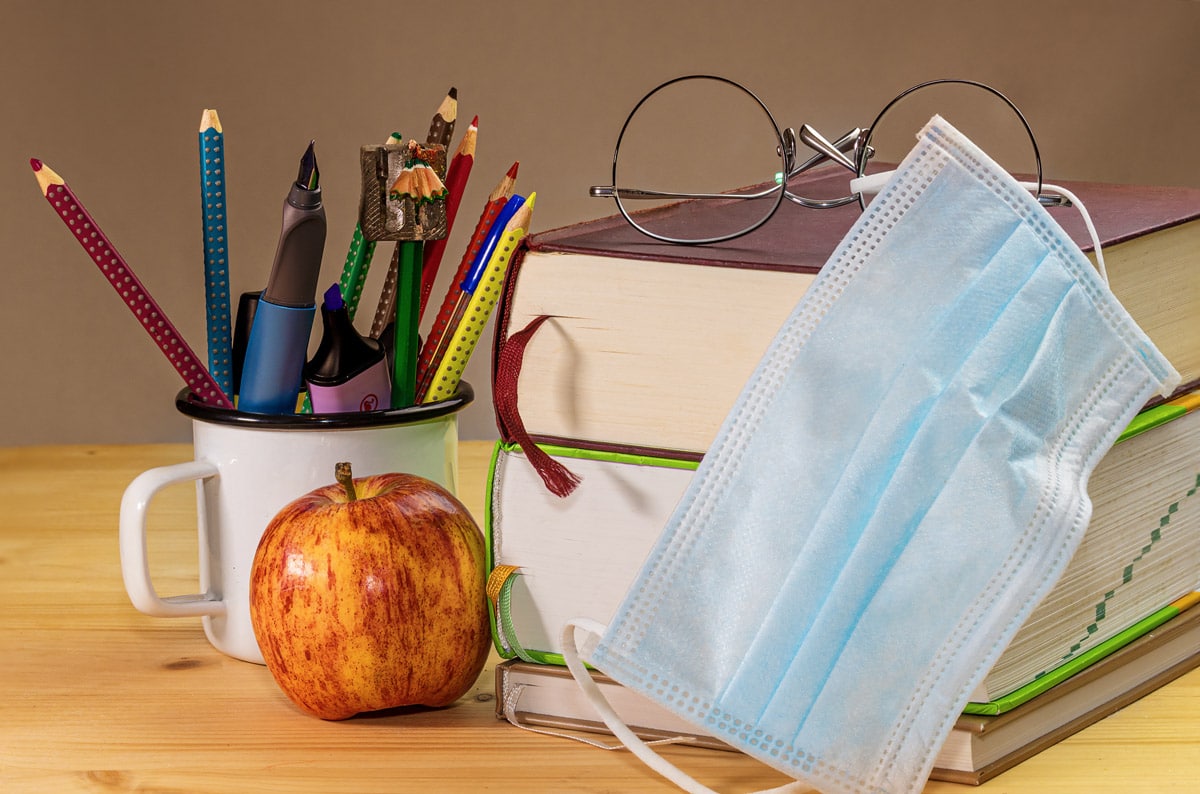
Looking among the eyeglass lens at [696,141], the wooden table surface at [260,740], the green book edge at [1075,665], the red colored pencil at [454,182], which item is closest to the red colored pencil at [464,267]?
the red colored pencil at [454,182]

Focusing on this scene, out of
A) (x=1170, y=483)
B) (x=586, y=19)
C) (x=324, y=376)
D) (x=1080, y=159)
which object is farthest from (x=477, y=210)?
(x=1170, y=483)

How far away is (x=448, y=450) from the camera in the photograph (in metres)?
0.49

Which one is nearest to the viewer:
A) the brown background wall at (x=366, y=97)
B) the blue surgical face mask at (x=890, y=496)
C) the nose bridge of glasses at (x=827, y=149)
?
the blue surgical face mask at (x=890, y=496)

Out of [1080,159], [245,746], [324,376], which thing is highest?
[1080,159]

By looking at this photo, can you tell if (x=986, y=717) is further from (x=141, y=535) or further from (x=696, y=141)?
(x=696, y=141)

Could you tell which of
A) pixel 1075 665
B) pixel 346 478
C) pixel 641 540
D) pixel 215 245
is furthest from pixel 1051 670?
pixel 215 245

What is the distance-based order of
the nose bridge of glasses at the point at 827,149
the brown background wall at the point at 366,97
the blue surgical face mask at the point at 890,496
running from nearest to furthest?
the blue surgical face mask at the point at 890,496 → the nose bridge of glasses at the point at 827,149 → the brown background wall at the point at 366,97

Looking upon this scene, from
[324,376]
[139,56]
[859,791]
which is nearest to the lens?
[859,791]

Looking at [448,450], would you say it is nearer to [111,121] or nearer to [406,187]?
[406,187]

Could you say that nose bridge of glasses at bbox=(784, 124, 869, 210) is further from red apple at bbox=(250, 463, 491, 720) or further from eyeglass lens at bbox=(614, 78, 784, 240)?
eyeglass lens at bbox=(614, 78, 784, 240)

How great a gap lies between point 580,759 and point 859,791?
3.6 inches

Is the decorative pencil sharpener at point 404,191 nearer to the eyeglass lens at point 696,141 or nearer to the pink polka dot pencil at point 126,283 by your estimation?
the pink polka dot pencil at point 126,283

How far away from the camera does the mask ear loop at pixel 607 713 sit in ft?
1.18

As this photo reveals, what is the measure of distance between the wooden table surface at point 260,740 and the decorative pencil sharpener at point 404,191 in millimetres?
166
